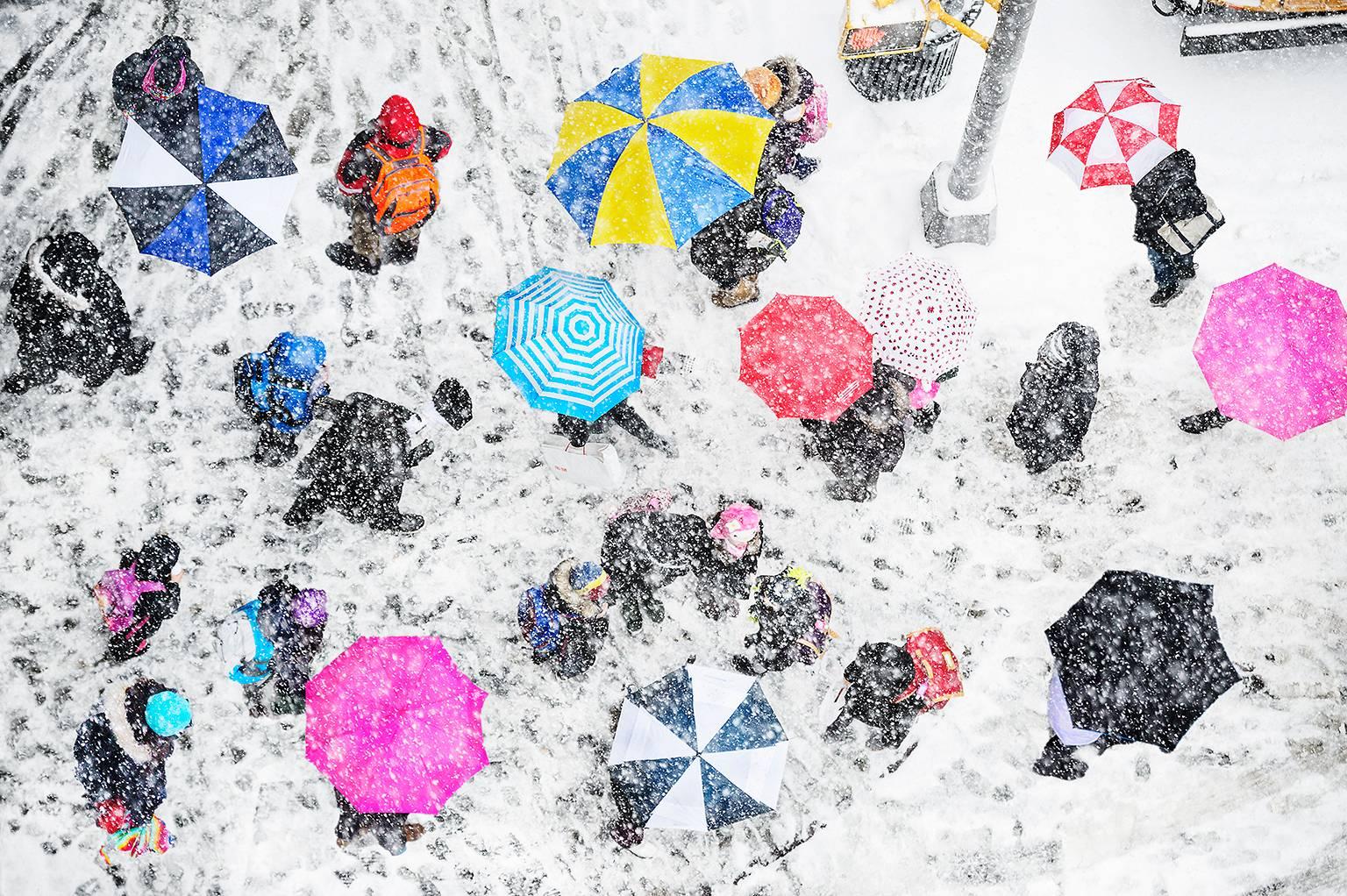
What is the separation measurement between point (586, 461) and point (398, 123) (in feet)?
8.52

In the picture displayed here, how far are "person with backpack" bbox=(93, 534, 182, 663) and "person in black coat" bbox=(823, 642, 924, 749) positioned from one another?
477 cm

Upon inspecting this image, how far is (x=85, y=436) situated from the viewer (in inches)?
289

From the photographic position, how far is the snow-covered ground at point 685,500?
6.98 m

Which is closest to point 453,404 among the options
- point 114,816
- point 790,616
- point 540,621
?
point 540,621

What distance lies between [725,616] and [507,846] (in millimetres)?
2191

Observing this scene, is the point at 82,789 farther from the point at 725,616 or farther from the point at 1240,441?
the point at 1240,441

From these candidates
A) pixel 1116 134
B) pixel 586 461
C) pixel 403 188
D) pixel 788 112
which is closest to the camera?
pixel 403 188

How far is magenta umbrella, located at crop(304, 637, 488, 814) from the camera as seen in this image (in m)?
5.94

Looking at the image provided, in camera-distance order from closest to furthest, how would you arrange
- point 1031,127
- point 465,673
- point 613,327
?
point 613,327
point 465,673
point 1031,127

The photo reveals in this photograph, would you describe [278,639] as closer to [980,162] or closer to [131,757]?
[131,757]

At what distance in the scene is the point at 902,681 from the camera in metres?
6.68

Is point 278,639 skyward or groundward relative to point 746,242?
groundward

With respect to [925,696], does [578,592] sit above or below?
above

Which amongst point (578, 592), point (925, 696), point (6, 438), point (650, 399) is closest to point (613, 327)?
point (650, 399)
